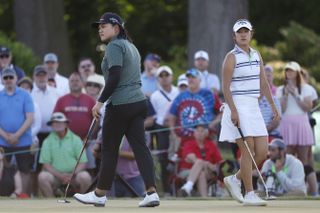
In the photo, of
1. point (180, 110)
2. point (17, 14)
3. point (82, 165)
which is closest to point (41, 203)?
point (82, 165)

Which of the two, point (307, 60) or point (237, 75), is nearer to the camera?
point (237, 75)

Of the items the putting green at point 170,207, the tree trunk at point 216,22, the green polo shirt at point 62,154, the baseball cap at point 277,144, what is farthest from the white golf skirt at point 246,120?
the tree trunk at point 216,22

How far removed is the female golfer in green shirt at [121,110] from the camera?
593 inches

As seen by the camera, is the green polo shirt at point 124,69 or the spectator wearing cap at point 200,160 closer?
the green polo shirt at point 124,69

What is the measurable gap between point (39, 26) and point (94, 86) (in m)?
10.8

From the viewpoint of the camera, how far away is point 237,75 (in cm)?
1523

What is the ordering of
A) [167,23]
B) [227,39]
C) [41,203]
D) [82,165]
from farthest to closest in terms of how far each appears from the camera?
[167,23], [227,39], [82,165], [41,203]

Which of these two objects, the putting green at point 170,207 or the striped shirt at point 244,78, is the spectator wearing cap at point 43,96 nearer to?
the putting green at point 170,207

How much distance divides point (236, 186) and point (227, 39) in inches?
508

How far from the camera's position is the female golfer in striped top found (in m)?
15.1

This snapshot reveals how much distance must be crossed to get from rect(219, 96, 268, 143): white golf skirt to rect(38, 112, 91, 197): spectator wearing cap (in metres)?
4.97

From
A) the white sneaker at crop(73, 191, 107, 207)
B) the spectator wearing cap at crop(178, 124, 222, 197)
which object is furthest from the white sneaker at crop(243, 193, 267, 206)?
the spectator wearing cap at crop(178, 124, 222, 197)

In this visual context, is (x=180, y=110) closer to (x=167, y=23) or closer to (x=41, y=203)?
(x=41, y=203)

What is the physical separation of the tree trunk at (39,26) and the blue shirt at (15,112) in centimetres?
1133
